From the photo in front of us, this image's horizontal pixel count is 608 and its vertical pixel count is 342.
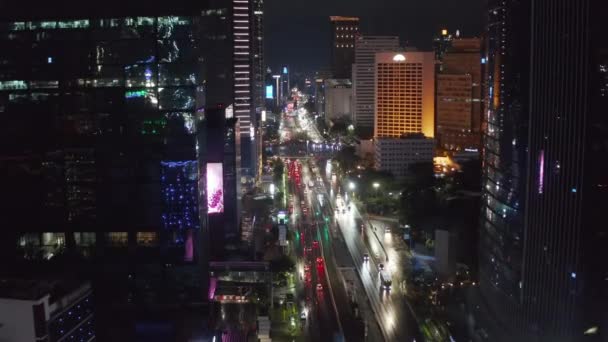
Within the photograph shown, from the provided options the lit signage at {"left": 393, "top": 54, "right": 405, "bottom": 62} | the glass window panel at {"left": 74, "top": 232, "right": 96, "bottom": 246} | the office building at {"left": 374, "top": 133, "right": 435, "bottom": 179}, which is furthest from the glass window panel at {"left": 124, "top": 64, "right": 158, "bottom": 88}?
the lit signage at {"left": 393, "top": 54, "right": 405, "bottom": 62}

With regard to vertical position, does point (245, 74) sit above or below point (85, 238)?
above

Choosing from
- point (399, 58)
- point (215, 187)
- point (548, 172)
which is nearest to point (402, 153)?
point (399, 58)

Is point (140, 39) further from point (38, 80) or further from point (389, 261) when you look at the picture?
point (389, 261)

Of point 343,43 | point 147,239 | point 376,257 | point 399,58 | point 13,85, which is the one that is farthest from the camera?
point 343,43

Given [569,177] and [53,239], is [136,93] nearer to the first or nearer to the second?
[53,239]

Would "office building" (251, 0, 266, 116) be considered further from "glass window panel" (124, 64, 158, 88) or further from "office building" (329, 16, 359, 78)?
"office building" (329, 16, 359, 78)

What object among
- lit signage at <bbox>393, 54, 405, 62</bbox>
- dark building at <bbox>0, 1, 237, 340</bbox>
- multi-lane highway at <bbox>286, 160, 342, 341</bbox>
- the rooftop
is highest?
lit signage at <bbox>393, 54, 405, 62</bbox>

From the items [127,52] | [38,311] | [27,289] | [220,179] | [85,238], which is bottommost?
[38,311]
